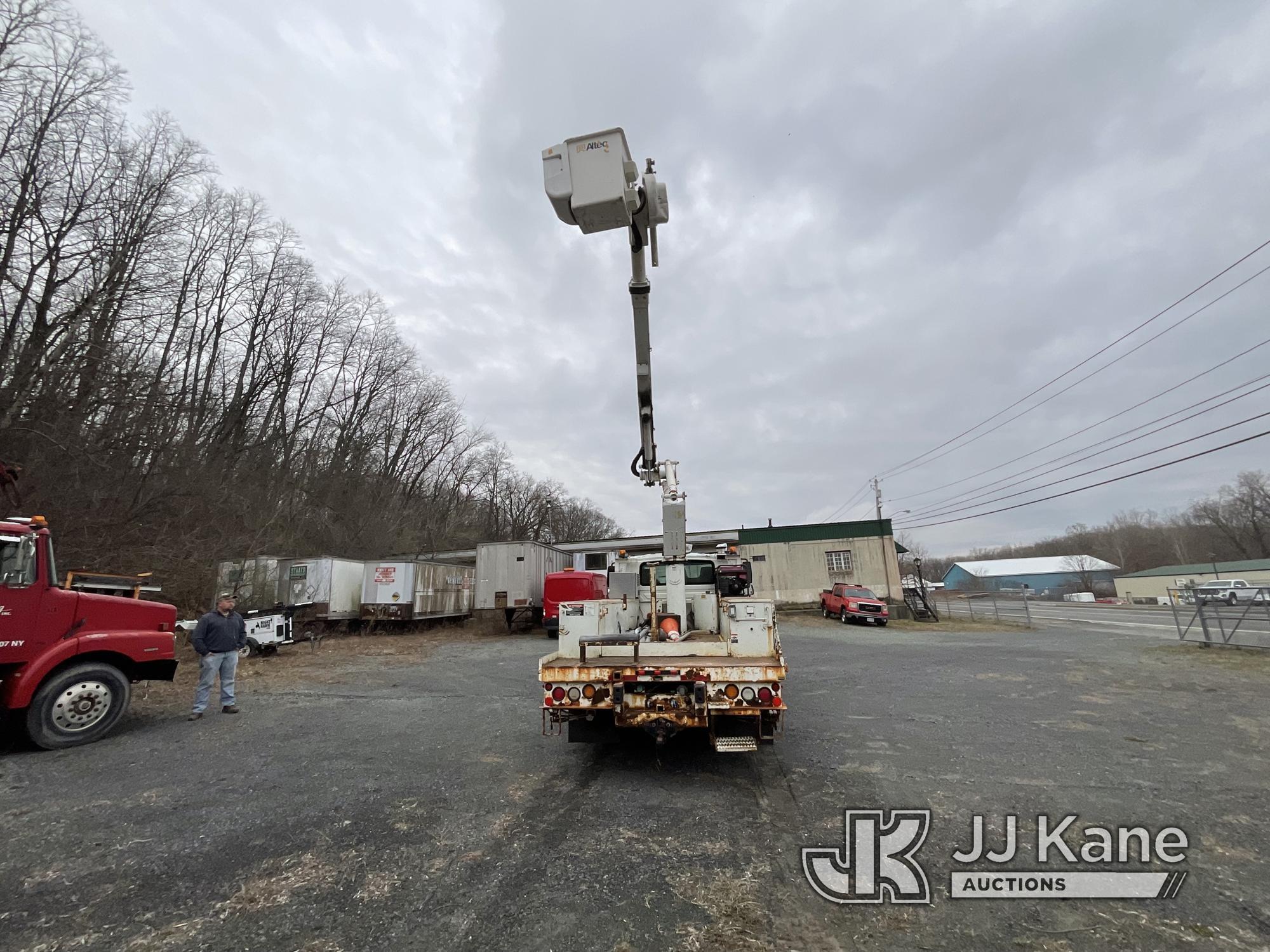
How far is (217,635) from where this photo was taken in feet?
24.2

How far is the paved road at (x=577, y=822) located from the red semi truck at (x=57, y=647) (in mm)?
404

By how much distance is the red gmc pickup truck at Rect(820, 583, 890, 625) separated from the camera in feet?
73.3

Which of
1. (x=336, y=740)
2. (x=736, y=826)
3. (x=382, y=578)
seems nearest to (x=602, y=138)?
(x=736, y=826)

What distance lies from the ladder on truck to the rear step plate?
23861mm

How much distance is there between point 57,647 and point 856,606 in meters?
23.4

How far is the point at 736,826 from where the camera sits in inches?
151

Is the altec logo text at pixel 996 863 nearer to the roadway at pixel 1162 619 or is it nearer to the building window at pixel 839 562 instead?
the roadway at pixel 1162 619

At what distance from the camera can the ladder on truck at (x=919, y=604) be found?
25.4 meters

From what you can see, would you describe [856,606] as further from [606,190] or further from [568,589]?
[606,190]

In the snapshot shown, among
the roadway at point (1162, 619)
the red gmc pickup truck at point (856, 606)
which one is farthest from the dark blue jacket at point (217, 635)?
the red gmc pickup truck at point (856, 606)

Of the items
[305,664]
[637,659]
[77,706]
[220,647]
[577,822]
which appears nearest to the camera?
[577,822]

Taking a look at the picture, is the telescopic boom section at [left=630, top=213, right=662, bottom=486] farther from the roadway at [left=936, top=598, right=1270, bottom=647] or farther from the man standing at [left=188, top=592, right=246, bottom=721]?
the roadway at [left=936, top=598, right=1270, bottom=647]

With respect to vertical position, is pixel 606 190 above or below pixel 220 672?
above

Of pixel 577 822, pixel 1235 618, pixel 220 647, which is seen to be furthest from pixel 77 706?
pixel 1235 618
